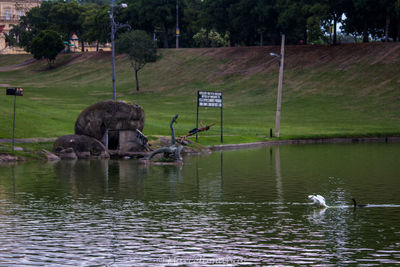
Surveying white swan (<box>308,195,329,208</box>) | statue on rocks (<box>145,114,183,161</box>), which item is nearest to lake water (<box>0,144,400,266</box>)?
white swan (<box>308,195,329,208</box>)

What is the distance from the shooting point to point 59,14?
174 metres

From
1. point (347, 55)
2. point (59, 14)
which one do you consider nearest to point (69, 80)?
point (59, 14)

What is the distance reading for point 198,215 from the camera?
2375cm

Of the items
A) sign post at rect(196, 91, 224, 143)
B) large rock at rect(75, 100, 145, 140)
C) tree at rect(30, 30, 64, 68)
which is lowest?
large rock at rect(75, 100, 145, 140)

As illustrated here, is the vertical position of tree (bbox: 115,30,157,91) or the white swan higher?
tree (bbox: 115,30,157,91)

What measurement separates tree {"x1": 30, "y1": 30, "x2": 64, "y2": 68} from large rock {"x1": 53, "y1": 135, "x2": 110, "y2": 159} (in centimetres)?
11696

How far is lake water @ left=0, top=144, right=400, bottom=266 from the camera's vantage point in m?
18.0

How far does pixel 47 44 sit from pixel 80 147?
119m

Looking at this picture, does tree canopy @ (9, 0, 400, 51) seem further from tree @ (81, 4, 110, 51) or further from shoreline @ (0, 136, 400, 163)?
shoreline @ (0, 136, 400, 163)

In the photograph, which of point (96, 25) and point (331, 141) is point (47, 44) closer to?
point (96, 25)

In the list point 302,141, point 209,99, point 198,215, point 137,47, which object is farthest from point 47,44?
point 198,215

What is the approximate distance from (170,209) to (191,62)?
113 meters

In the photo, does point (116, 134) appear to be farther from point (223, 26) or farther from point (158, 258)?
point (223, 26)

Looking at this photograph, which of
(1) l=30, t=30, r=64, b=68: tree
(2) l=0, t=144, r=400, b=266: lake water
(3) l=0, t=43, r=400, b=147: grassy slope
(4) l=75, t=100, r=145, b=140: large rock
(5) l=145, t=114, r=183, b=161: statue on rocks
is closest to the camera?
(2) l=0, t=144, r=400, b=266: lake water
